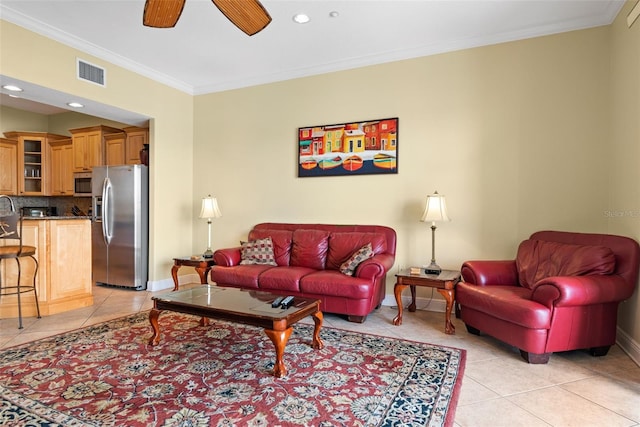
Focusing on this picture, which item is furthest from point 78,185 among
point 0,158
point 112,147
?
point 0,158

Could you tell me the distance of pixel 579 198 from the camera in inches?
140

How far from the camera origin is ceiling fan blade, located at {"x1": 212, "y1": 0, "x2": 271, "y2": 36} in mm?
2398

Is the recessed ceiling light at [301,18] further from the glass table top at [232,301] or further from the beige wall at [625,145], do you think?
the beige wall at [625,145]

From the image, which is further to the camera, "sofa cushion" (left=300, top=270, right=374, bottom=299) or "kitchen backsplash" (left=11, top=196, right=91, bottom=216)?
"kitchen backsplash" (left=11, top=196, right=91, bottom=216)

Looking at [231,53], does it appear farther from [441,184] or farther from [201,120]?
[441,184]

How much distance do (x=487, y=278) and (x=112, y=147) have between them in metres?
5.78

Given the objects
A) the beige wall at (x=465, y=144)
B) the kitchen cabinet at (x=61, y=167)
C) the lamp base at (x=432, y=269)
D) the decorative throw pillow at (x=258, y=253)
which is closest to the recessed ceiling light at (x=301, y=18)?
the beige wall at (x=465, y=144)

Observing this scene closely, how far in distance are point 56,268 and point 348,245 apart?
3193 millimetres

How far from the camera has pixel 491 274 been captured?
341 cm

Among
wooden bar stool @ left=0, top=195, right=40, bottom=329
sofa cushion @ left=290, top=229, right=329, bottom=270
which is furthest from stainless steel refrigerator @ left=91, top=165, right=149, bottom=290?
sofa cushion @ left=290, top=229, right=329, bottom=270

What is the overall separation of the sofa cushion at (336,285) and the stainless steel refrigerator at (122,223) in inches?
107

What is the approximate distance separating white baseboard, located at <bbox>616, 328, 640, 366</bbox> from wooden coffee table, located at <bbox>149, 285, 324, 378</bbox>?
2.35 m

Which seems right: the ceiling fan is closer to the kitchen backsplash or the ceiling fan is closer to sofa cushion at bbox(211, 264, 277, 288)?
sofa cushion at bbox(211, 264, 277, 288)

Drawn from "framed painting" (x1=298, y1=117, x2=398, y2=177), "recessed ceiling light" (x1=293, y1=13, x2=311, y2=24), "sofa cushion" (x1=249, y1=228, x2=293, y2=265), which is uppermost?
"recessed ceiling light" (x1=293, y1=13, x2=311, y2=24)
